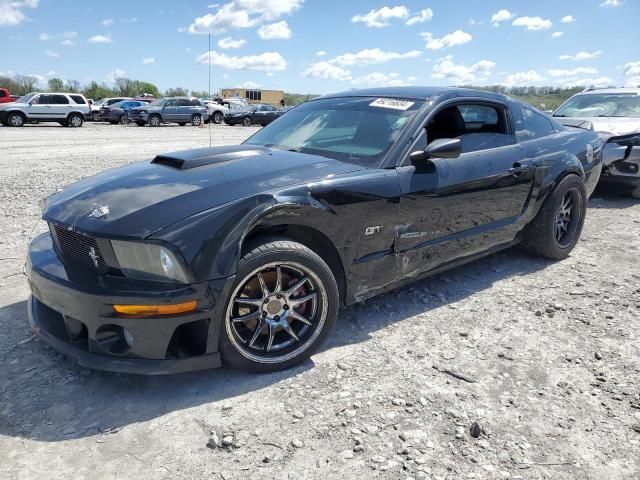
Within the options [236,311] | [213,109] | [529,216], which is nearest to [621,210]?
[529,216]

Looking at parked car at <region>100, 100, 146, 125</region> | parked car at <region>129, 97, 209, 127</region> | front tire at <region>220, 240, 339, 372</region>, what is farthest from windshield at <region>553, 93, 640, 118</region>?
parked car at <region>100, 100, 146, 125</region>

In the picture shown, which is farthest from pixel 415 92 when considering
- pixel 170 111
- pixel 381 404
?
pixel 170 111

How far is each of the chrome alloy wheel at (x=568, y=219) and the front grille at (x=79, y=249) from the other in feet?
12.4

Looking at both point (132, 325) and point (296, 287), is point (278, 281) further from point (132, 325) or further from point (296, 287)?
point (132, 325)

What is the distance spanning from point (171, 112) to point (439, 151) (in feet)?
80.9

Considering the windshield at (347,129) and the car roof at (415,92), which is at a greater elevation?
the car roof at (415,92)

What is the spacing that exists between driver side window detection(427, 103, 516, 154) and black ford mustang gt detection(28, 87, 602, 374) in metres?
0.01

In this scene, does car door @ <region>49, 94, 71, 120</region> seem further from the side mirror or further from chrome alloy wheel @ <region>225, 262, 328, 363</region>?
chrome alloy wheel @ <region>225, 262, 328, 363</region>

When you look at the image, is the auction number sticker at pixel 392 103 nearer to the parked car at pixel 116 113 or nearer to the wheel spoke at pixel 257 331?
the wheel spoke at pixel 257 331

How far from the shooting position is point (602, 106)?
8234 mm

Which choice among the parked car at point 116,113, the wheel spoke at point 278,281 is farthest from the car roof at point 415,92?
A: the parked car at point 116,113

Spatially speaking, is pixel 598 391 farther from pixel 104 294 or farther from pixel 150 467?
pixel 104 294

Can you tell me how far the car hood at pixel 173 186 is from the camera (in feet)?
7.86

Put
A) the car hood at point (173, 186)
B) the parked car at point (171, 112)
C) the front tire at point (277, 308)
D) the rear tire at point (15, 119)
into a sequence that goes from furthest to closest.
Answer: the parked car at point (171, 112)
the rear tire at point (15, 119)
the front tire at point (277, 308)
the car hood at point (173, 186)
